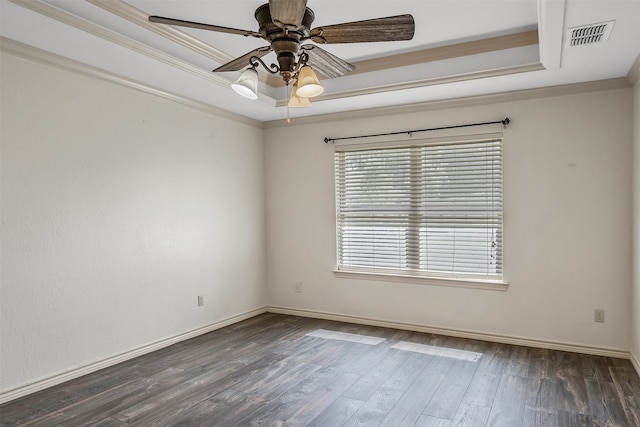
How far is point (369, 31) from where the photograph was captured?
6.75 feet

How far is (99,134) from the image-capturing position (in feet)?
11.1

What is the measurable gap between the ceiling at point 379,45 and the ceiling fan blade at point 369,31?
0.78 m

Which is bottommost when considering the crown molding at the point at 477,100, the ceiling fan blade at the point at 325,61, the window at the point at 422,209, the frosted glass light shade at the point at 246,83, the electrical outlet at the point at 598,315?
the electrical outlet at the point at 598,315

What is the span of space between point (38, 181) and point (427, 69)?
320cm

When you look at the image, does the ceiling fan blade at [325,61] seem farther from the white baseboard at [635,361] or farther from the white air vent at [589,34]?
the white baseboard at [635,361]

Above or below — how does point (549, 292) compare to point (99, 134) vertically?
below

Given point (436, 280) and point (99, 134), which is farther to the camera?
point (436, 280)

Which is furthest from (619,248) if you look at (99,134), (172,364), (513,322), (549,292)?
(99,134)

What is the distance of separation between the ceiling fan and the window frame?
2.23m

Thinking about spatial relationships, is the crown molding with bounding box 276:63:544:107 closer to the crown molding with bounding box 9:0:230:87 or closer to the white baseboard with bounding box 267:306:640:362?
the crown molding with bounding box 9:0:230:87

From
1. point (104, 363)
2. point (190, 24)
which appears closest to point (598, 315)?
point (190, 24)

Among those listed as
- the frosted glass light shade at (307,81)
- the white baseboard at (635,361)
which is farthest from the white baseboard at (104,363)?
the white baseboard at (635,361)

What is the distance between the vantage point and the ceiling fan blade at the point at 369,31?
197cm

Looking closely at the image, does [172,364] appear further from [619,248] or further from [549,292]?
[619,248]
